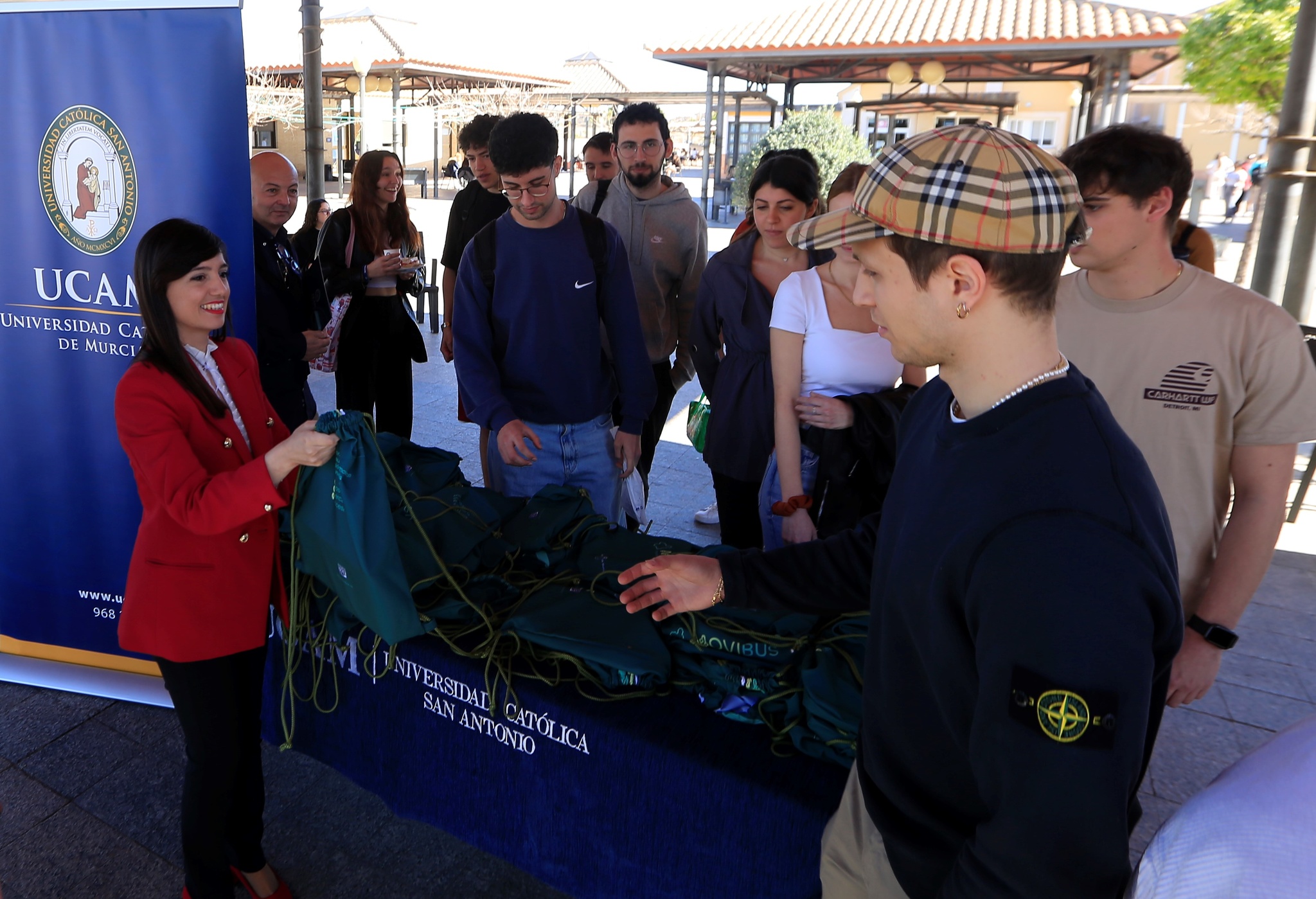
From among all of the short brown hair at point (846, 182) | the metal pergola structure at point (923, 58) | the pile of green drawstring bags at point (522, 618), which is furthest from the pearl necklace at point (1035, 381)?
the metal pergola structure at point (923, 58)

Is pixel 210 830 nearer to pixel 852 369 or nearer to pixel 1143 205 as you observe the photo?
pixel 852 369

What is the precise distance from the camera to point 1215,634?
178cm

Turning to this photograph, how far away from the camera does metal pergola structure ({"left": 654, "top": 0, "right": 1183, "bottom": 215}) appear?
13.8 meters

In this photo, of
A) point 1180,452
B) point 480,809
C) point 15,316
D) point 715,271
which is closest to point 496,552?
point 480,809

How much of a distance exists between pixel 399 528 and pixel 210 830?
2.58ft

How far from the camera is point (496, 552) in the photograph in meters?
2.25

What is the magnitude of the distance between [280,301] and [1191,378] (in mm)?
3184

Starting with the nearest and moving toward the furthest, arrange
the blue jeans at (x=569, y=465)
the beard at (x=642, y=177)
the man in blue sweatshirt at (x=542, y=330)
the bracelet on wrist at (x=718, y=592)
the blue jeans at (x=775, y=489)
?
the bracelet on wrist at (x=718, y=592), the blue jeans at (x=775, y=489), the man in blue sweatshirt at (x=542, y=330), the blue jeans at (x=569, y=465), the beard at (x=642, y=177)

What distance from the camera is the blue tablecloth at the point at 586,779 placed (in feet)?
5.40

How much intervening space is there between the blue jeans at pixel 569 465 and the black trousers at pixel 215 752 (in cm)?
103

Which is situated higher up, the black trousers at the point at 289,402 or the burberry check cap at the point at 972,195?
the burberry check cap at the point at 972,195

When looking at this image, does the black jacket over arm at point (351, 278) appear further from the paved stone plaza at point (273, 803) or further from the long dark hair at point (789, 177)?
the long dark hair at point (789, 177)

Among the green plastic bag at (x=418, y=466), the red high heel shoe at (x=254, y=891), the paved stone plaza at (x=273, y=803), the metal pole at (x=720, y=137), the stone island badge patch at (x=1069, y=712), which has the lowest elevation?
the paved stone plaza at (x=273, y=803)

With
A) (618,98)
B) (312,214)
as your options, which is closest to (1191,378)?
(312,214)
